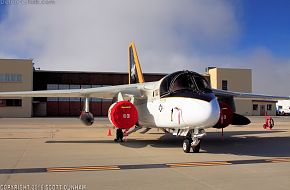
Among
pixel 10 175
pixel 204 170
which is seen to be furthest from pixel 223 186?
pixel 10 175

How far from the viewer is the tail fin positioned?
2142 cm

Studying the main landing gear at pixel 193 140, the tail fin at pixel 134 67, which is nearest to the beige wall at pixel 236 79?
the tail fin at pixel 134 67

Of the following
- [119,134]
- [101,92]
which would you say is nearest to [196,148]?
[119,134]

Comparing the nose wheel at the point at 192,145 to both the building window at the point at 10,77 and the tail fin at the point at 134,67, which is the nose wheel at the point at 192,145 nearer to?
the tail fin at the point at 134,67

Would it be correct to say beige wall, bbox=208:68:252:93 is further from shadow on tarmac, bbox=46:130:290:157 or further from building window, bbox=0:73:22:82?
shadow on tarmac, bbox=46:130:290:157

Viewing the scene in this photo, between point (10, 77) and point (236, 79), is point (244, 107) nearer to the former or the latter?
point (236, 79)

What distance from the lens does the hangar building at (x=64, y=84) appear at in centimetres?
5538

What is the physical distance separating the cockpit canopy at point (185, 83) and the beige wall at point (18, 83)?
46.5 m

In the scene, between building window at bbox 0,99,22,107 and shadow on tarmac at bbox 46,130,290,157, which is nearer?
shadow on tarmac at bbox 46,130,290,157

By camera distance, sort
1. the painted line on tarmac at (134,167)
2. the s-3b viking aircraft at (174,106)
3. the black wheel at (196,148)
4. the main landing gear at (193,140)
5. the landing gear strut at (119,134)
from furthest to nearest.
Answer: the landing gear strut at (119,134) < the black wheel at (196,148) < the main landing gear at (193,140) < the s-3b viking aircraft at (174,106) < the painted line on tarmac at (134,167)

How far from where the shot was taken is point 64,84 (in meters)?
61.1

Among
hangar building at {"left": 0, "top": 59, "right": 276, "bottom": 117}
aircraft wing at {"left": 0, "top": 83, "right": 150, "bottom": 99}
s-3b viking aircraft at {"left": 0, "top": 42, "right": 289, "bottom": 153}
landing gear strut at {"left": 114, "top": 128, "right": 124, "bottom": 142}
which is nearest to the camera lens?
s-3b viking aircraft at {"left": 0, "top": 42, "right": 289, "bottom": 153}

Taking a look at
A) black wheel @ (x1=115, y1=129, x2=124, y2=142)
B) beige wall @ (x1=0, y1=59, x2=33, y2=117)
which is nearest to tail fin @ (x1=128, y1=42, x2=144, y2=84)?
black wheel @ (x1=115, y1=129, x2=124, y2=142)

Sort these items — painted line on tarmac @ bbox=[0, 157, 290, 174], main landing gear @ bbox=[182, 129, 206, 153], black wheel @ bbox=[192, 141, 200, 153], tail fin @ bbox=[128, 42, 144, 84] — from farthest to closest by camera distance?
1. tail fin @ bbox=[128, 42, 144, 84]
2. black wheel @ bbox=[192, 141, 200, 153]
3. main landing gear @ bbox=[182, 129, 206, 153]
4. painted line on tarmac @ bbox=[0, 157, 290, 174]
